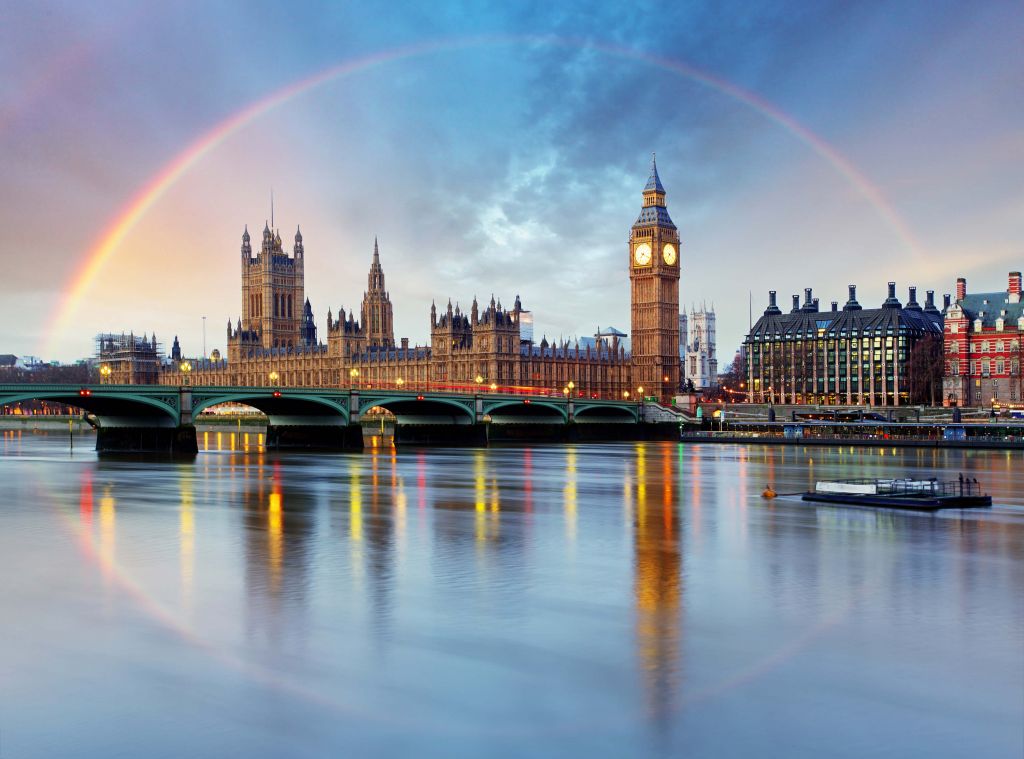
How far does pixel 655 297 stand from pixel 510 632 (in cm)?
14037

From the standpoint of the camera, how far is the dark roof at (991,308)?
405 feet

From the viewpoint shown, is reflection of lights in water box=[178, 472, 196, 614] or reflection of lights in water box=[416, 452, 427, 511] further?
reflection of lights in water box=[416, 452, 427, 511]

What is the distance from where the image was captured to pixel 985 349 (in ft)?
408

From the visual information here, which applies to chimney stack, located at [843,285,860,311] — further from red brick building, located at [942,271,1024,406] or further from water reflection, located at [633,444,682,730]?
water reflection, located at [633,444,682,730]

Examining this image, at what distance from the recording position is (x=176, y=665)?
54.3 ft

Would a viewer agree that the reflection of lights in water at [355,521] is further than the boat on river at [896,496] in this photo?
No

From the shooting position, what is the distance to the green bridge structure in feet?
241

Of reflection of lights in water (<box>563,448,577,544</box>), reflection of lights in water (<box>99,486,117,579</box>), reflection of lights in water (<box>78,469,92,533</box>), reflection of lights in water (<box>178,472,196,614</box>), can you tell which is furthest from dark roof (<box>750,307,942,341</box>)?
reflection of lights in water (<box>99,486,117,579</box>)

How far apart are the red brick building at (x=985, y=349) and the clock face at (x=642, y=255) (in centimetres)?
4529

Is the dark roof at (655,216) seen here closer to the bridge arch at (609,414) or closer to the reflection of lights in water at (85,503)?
the bridge arch at (609,414)

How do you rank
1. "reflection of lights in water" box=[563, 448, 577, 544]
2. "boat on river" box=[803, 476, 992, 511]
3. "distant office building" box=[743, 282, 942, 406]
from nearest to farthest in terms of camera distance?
1. "reflection of lights in water" box=[563, 448, 577, 544]
2. "boat on river" box=[803, 476, 992, 511]
3. "distant office building" box=[743, 282, 942, 406]

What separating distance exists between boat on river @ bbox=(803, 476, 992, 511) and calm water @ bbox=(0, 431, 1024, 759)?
42.6 inches

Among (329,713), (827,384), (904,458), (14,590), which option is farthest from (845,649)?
(827,384)

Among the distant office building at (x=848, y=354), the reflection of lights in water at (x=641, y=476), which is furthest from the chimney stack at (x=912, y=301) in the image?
the reflection of lights in water at (x=641, y=476)
